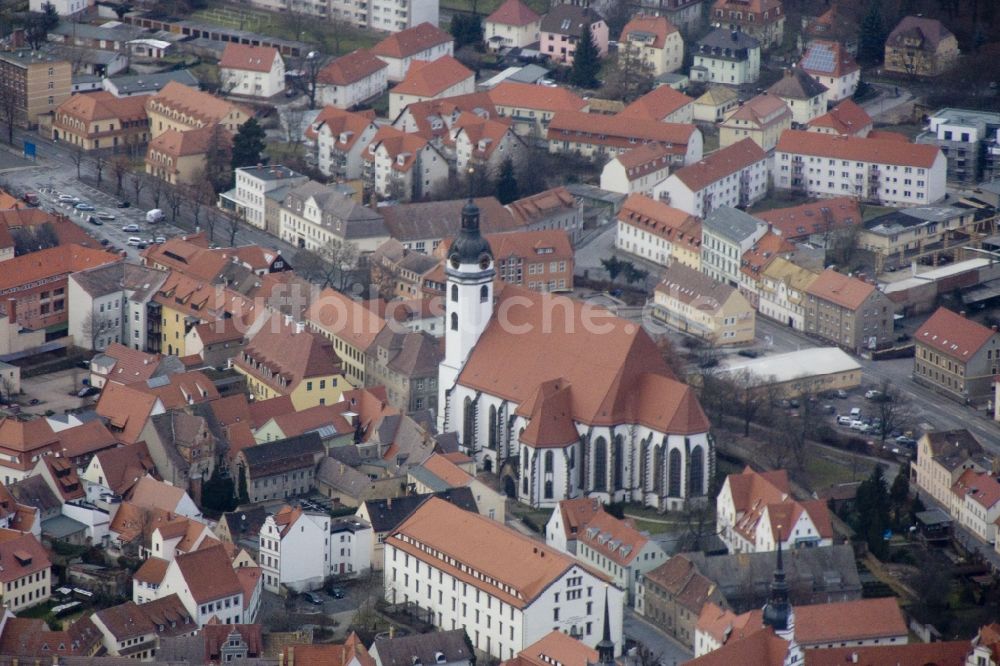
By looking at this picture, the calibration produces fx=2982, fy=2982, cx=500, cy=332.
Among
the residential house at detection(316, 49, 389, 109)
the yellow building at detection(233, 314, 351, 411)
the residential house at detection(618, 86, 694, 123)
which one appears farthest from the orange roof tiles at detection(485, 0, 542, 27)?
the yellow building at detection(233, 314, 351, 411)

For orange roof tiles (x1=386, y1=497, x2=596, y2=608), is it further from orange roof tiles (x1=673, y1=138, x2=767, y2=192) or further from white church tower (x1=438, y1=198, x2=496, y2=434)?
orange roof tiles (x1=673, y1=138, x2=767, y2=192)

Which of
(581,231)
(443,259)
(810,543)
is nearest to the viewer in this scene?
(810,543)

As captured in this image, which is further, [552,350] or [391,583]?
[552,350]

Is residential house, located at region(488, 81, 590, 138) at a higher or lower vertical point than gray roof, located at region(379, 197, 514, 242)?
higher

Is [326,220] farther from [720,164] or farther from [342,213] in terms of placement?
[720,164]

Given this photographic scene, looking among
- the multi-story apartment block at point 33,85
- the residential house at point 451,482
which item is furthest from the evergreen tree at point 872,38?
the residential house at point 451,482

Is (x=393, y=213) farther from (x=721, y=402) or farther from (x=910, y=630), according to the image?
(x=910, y=630)

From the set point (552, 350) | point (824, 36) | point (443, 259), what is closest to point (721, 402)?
point (552, 350)

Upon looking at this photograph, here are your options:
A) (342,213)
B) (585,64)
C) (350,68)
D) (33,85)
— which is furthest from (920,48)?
(33,85)
